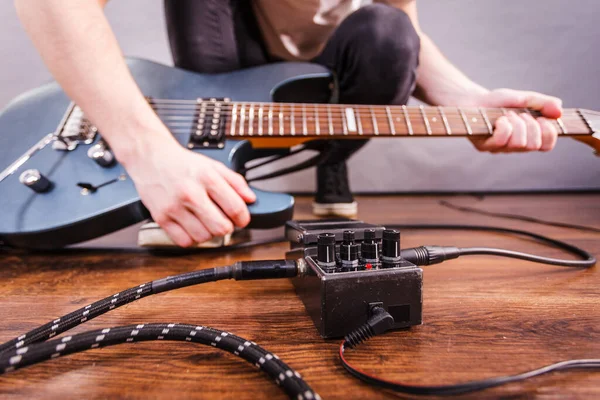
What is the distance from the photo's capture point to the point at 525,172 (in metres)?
1.59

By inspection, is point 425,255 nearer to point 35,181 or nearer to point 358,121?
point 358,121

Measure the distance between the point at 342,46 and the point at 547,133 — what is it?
54 centimetres

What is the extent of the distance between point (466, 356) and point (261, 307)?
0.23m

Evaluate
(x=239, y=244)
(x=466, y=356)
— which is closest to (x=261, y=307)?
(x=466, y=356)

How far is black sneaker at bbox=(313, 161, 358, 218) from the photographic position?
1189 mm

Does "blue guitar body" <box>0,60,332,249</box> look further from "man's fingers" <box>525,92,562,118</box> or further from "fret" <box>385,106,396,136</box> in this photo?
"man's fingers" <box>525,92,562,118</box>

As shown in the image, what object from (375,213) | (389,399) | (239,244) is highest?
(389,399)

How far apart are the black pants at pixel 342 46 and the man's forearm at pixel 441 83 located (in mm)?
175

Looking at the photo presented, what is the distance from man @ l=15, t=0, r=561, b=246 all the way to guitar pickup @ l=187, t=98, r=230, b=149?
147 mm

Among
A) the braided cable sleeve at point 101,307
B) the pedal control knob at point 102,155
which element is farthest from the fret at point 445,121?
the pedal control knob at point 102,155

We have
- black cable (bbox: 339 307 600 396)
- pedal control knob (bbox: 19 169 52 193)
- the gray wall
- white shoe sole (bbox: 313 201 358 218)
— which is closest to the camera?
black cable (bbox: 339 307 600 396)

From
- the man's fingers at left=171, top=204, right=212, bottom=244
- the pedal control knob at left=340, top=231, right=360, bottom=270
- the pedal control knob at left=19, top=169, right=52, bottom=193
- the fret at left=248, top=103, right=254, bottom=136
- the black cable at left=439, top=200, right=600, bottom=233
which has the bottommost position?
the black cable at left=439, top=200, right=600, bottom=233

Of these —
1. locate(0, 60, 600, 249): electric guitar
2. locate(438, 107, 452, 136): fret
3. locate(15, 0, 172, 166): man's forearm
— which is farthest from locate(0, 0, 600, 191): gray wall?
locate(15, 0, 172, 166): man's forearm

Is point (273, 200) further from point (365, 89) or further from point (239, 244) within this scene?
point (365, 89)
